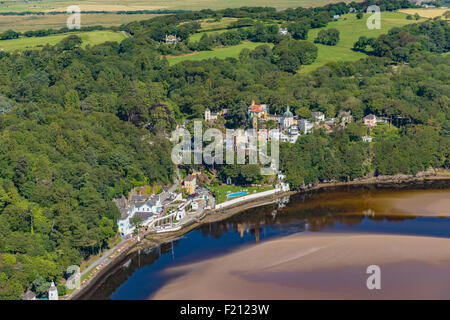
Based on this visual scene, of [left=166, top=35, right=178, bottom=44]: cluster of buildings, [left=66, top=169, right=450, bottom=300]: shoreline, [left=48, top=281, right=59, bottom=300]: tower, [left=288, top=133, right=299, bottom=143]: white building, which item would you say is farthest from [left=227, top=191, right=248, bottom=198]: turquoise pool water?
[left=166, top=35, right=178, bottom=44]: cluster of buildings

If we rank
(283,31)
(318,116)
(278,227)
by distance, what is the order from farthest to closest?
1. (283,31)
2. (318,116)
3. (278,227)

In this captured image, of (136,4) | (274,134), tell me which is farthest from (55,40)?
(274,134)

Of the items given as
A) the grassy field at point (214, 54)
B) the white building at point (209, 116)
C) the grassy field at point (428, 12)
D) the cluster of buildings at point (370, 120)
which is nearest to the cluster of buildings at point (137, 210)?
the white building at point (209, 116)

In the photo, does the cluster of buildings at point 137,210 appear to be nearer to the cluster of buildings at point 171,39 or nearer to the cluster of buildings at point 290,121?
the cluster of buildings at point 290,121

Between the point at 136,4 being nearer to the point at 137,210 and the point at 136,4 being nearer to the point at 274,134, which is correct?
the point at 274,134

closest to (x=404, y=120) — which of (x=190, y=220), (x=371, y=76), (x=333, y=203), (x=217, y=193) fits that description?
(x=371, y=76)

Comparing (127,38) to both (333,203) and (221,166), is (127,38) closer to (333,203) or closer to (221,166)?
(221,166)
